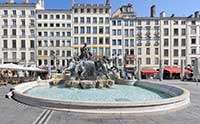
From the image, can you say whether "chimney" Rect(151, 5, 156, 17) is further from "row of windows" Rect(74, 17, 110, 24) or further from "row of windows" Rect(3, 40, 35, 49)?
"row of windows" Rect(3, 40, 35, 49)

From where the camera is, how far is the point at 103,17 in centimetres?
6906

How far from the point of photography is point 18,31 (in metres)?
67.4

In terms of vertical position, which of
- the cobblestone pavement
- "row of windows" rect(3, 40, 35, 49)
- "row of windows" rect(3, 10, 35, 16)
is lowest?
the cobblestone pavement

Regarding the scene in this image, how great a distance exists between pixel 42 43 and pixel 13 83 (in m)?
35.5

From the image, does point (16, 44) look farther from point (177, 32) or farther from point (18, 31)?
point (177, 32)

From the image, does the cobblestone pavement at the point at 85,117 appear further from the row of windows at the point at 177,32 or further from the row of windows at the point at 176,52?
the row of windows at the point at 177,32

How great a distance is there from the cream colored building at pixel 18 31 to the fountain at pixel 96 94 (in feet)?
138

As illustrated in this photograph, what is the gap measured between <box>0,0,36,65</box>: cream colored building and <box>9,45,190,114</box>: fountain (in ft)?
138

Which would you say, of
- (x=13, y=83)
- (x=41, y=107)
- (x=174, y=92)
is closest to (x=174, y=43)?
(x=13, y=83)

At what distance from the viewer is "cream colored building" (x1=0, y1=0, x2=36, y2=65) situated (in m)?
66.9

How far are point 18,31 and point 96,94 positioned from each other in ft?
178

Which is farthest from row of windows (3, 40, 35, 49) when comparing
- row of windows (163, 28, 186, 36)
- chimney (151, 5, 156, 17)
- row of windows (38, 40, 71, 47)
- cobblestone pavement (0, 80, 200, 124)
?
cobblestone pavement (0, 80, 200, 124)

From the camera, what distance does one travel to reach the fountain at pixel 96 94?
11.8 meters

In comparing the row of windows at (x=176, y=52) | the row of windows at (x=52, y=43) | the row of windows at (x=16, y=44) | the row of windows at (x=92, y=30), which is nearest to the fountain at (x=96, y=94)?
the row of windows at (x=52, y=43)
